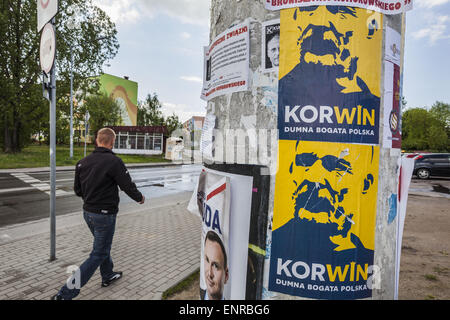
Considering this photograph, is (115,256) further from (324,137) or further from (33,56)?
(33,56)

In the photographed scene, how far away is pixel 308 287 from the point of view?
4.79 ft

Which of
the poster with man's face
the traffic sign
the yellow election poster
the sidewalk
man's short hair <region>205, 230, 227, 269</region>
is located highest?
the traffic sign

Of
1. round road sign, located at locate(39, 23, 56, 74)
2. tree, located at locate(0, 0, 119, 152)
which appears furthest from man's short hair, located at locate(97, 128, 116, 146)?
tree, located at locate(0, 0, 119, 152)

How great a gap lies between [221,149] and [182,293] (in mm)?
2449

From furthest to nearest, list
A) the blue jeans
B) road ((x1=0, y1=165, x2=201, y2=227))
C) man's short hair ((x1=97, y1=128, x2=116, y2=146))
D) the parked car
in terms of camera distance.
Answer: the parked car, road ((x1=0, y1=165, x2=201, y2=227)), man's short hair ((x1=97, y1=128, x2=116, y2=146)), the blue jeans

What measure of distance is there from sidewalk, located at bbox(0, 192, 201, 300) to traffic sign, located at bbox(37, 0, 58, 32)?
11.4 feet

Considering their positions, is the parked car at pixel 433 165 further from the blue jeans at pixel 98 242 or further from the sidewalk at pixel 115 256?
the blue jeans at pixel 98 242

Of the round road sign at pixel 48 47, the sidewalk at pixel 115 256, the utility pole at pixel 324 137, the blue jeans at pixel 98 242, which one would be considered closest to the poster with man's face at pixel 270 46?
the utility pole at pixel 324 137

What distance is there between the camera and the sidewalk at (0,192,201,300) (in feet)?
11.4

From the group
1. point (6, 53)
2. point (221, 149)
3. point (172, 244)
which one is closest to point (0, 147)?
point (6, 53)

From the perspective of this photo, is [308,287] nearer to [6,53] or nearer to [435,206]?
[435,206]

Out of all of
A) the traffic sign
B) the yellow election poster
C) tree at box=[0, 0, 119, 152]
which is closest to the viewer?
the yellow election poster

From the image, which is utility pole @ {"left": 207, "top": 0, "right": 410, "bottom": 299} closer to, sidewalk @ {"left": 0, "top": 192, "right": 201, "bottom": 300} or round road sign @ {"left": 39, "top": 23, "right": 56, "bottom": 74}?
sidewalk @ {"left": 0, "top": 192, "right": 201, "bottom": 300}

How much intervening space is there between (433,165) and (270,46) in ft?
70.8
